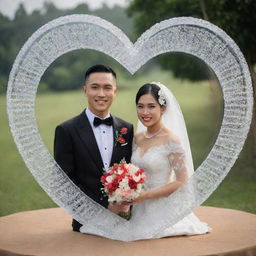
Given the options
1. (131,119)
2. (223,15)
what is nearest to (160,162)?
(223,15)

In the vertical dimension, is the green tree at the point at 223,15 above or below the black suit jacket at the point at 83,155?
above

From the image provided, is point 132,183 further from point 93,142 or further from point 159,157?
point 93,142

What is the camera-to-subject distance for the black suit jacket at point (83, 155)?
17.6 ft

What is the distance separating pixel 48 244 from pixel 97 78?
1.63 meters

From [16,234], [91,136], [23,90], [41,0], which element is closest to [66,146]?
[91,136]

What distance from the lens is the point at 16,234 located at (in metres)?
5.57

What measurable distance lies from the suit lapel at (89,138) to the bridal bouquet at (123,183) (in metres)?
0.45

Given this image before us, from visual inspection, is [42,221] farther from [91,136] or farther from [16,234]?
[91,136]

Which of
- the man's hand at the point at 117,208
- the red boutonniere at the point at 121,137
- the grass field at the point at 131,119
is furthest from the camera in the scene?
the grass field at the point at 131,119

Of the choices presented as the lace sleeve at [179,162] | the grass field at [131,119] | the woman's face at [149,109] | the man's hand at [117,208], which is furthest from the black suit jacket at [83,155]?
the grass field at [131,119]

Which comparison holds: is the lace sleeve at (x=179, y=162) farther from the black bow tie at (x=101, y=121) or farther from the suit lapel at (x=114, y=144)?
the black bow tie at (x=101, y=121)

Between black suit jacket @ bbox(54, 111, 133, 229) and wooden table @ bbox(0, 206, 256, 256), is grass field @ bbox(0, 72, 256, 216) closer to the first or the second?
wooden table @ bbox(0, 206, 256, 256)

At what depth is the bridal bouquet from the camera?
484 centimetres

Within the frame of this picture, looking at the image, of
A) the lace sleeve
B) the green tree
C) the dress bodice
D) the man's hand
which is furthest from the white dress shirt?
the green tree
